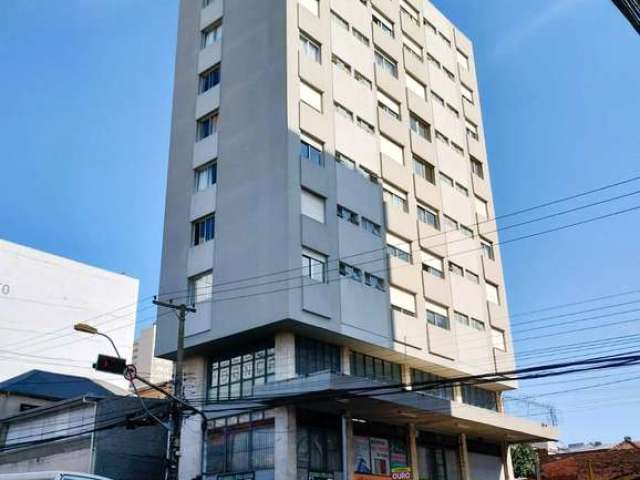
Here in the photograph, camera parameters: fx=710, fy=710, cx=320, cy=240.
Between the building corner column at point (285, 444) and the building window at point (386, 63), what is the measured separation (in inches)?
858

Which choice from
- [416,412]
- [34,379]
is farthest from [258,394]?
[34,379]

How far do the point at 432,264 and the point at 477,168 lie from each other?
11.4m

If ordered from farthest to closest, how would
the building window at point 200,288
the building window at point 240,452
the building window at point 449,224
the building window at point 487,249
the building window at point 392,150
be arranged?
the building window at point 487,249 → the building window at point 449,224 → the building window at point 392,150 → the building window at point 200,288 → the building window at point 240,452

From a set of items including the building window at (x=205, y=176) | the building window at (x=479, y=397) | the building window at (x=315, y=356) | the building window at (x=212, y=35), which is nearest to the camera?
the building window at (x=315, y=356)

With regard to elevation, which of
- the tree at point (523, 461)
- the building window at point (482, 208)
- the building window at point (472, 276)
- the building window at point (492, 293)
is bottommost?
the tree at point (523, 461)

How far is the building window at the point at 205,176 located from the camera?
35250mm

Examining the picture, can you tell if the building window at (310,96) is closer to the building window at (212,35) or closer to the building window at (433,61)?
the building window at (212,35)

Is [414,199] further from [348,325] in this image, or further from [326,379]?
[326,379]

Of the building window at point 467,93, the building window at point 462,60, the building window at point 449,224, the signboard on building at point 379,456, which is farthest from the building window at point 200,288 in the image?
the building window at point 462,60

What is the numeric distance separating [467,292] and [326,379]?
17.0 metres

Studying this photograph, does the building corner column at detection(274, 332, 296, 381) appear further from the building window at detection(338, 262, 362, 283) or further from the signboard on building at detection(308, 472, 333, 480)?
the building window at detection(338, 262, 362, 283)

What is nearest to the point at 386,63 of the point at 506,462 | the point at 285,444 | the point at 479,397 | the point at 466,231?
the point at 466,231

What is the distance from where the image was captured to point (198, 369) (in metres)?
33.2

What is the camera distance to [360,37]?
4009 cm
